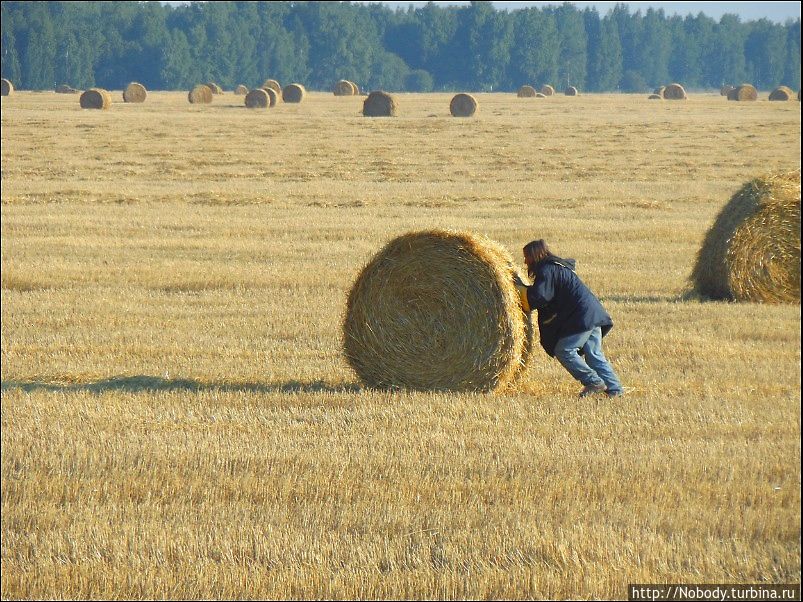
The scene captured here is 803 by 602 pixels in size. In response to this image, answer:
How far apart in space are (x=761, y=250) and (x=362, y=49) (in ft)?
413

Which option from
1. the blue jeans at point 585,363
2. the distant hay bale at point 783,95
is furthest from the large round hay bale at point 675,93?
the blue jeans at point 585,363

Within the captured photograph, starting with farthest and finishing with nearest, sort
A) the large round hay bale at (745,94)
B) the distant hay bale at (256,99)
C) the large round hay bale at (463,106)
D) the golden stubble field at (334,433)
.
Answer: the large round hay bale at (745,94) → the distant hay bale at (256,99) → the large round hay bale at (463,106) → the golden stubble field at (334,433)

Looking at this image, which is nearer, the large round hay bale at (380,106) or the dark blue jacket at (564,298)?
the dark blue jacket at (564,298)

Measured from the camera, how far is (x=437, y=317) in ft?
34.6

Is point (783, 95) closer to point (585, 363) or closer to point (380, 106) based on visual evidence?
point (380, 106)

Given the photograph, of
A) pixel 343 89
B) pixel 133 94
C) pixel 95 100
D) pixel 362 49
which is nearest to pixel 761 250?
pixel 95 100

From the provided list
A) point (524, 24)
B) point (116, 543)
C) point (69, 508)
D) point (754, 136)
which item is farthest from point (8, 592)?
point (524, 24)

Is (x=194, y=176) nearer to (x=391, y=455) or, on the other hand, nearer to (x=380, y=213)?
(x=380, y=213)

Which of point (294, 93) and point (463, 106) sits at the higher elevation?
point (463, 106)

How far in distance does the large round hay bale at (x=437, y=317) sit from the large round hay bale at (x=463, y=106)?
154 ft

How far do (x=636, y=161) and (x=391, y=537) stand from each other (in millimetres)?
29579

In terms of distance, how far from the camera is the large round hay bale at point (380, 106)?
56500mm

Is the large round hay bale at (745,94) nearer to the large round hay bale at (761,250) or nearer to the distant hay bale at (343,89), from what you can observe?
the distant hay bale at (343,89)

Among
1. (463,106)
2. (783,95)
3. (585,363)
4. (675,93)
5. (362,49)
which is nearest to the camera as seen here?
(585,363)
